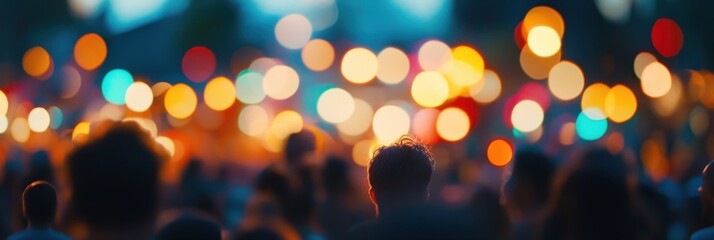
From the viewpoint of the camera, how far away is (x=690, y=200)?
9.01m

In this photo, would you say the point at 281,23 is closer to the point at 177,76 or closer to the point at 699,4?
the point at 177,76

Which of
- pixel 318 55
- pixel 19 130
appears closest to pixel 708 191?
pixel 19 130

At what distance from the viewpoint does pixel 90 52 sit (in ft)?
181

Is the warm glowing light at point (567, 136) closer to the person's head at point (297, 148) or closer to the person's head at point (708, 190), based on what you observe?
the person's head at point (297, 148)

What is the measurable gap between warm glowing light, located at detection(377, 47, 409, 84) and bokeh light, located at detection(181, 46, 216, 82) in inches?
314

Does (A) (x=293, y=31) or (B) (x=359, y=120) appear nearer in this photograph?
(A) (x=293, y=31)

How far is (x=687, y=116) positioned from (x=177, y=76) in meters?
46.5

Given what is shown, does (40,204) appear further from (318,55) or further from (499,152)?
(318,55)

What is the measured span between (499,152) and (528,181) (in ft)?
109

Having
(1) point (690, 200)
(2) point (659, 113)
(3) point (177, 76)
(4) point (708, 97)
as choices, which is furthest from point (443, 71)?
(1) point (690, 200)

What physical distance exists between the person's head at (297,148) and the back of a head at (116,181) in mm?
6136

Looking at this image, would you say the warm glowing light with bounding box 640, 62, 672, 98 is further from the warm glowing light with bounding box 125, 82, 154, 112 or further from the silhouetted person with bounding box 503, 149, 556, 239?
the warm glowing light with bounding box 125, 82, 154, 112

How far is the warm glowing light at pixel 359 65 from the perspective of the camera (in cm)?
5494

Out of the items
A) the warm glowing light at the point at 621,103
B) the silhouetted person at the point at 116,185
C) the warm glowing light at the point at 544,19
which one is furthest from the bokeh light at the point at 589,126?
the silhouetted person at the point at 116,185
